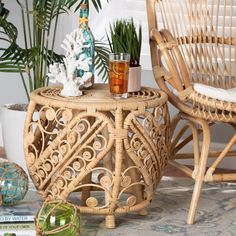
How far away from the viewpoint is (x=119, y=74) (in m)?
2.29

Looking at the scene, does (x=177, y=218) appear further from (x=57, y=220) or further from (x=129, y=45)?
(x=129, y=45)

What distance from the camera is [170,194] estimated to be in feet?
9.11

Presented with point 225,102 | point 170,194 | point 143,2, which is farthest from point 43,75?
point 225,102

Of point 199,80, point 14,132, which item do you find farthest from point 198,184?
point 14,132

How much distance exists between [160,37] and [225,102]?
0.38 m

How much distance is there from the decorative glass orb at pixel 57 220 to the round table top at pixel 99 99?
0.35 meters

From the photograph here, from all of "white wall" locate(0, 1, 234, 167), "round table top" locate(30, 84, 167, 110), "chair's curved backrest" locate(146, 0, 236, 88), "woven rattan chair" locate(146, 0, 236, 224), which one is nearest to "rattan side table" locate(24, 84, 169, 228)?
"round table top" locate(30, 84, 167, 110)

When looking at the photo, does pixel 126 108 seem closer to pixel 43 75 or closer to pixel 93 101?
pixel 93 101

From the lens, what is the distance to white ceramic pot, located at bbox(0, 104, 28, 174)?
2863 mm

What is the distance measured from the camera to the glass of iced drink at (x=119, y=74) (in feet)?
7.48

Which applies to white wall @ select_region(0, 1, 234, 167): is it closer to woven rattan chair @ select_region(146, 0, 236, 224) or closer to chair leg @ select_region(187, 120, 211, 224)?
woven rattan chair @ select_region(146, 0, 236, 224)

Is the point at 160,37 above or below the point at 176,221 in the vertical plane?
above

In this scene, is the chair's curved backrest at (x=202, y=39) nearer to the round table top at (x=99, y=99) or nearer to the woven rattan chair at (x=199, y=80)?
the woven rattan chair at (x=199, y=80)

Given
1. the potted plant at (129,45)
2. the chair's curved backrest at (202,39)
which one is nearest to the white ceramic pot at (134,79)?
the potted plant at (129,45)
